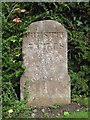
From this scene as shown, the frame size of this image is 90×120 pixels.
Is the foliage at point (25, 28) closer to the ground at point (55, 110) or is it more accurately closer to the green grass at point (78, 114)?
the ground at point (55, 110)

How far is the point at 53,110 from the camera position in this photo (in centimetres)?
506

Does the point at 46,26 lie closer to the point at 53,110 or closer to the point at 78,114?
the point at 53,110

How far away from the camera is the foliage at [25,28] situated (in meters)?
5.30

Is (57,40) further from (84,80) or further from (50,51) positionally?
(84,80)

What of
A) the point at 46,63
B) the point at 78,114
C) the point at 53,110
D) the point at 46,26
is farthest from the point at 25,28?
the point at 78,114

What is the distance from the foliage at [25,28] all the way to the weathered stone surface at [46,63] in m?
0.17

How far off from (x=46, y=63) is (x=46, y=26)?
0.60 meters

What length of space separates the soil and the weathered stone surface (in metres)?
0.13

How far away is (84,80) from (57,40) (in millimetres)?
926

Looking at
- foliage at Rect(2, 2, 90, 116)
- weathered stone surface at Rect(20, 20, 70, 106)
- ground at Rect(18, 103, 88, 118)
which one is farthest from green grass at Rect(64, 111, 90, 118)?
foliage at Rect(2, 2, 90, 116)

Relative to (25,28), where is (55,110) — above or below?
below

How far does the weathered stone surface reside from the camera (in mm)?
5262

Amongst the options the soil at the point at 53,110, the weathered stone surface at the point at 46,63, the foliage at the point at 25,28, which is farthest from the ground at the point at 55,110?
the foliage at the point at 25,28

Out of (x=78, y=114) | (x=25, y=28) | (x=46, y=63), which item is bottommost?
(x=78, y=114)
